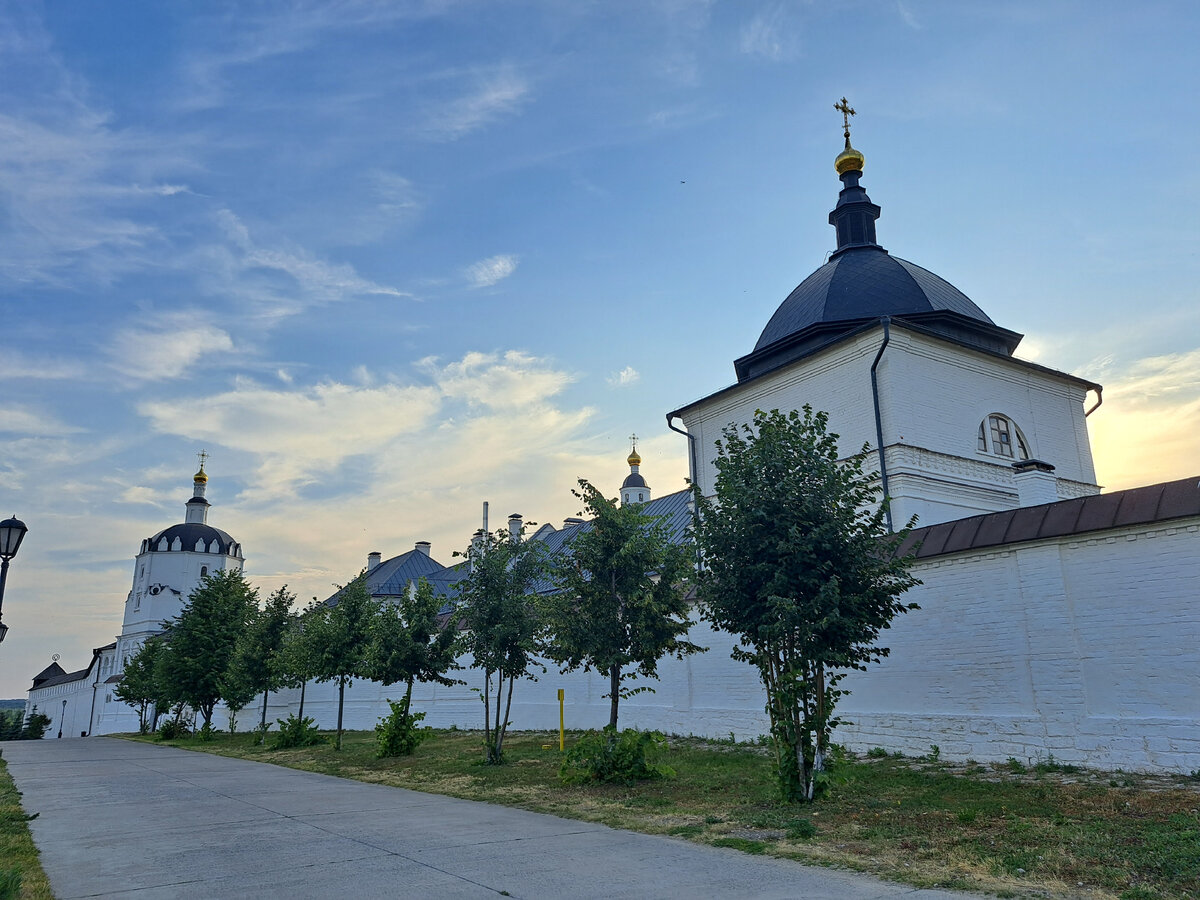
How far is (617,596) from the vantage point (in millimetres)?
13758

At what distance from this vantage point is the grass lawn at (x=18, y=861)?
232 inches

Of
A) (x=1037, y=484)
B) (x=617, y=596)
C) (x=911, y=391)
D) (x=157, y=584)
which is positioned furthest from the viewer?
(x=157, y=584)

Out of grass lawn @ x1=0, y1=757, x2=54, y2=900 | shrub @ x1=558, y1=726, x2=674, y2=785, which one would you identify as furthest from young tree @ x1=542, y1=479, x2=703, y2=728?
grass lawn @ x1=0, y1=757, x2=54, y2=900

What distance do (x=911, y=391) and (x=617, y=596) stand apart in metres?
10.3

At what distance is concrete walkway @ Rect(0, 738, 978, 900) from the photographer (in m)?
6.38

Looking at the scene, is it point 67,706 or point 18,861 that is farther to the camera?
point 67,706

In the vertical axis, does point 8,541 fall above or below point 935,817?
above

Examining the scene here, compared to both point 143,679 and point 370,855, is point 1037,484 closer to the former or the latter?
point 370,855

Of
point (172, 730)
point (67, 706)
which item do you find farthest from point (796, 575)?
point (67, 706)

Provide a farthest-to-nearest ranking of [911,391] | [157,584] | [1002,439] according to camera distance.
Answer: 1. [157,584]
2. [1002,439]
3. [911,391]

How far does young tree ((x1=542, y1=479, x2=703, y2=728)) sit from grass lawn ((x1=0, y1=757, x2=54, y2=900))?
7.58 m

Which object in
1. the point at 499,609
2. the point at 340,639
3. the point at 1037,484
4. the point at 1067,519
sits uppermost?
the point at 1037,484

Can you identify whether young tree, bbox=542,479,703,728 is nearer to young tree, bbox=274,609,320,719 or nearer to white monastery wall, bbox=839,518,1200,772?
white monastery wall, bbox=839,518,1200,772

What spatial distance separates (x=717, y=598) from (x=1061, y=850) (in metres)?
4.91
